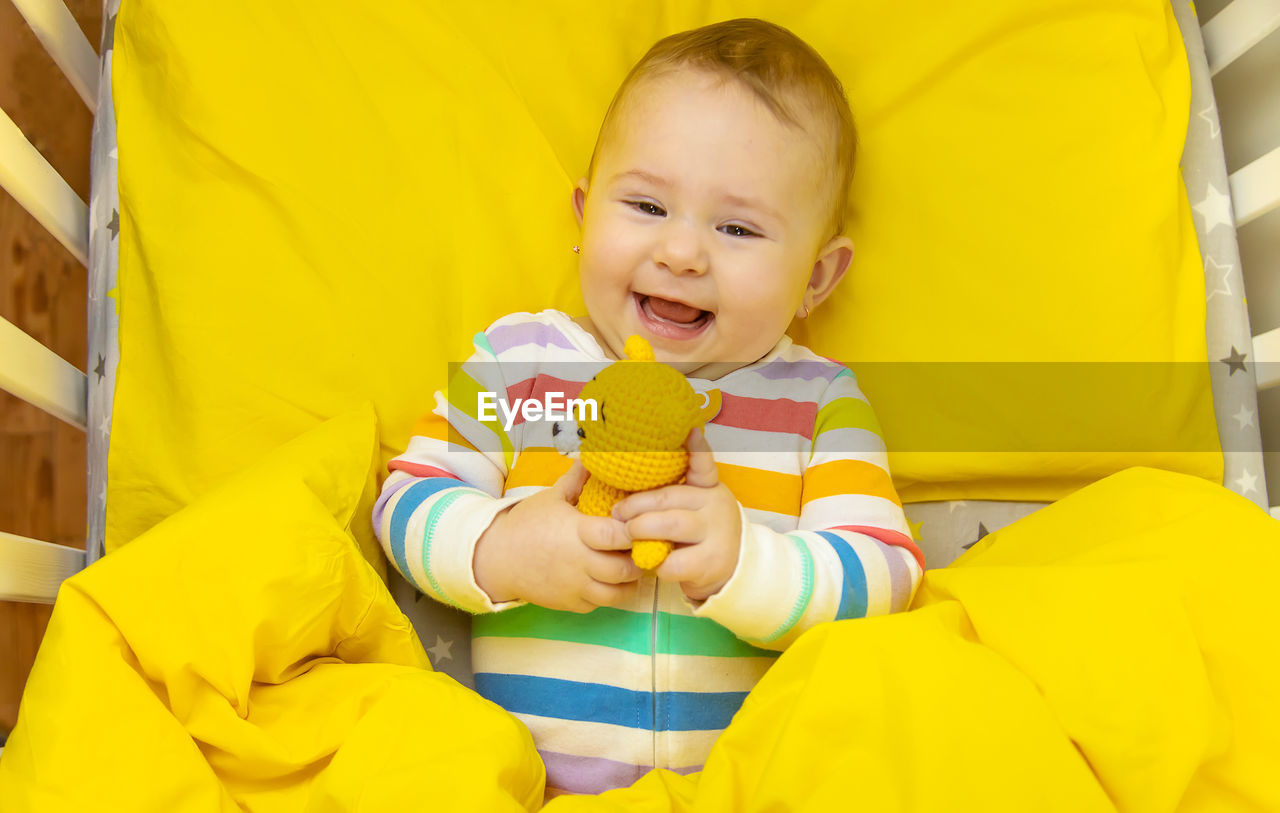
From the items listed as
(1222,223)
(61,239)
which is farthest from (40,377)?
(1222,223)

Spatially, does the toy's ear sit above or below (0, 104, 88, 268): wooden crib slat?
below

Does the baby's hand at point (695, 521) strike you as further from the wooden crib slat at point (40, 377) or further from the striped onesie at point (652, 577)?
the wooden crib slat at point (40, 377)

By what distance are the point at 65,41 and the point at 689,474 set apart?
2.70 ft

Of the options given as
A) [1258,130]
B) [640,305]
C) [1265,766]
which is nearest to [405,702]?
[640,305]

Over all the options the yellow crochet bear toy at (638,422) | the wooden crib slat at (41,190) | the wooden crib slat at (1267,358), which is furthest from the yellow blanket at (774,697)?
the wooden crib slat at (41,190)

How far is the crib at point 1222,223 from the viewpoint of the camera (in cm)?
96

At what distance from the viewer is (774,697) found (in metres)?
0.66

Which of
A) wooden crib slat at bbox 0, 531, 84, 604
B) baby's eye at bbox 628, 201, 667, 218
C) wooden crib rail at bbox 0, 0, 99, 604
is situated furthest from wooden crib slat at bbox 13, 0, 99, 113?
baby's eye at bbox 628, 201, 667, 218

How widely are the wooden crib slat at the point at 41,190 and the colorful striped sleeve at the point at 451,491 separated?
42 centimetres

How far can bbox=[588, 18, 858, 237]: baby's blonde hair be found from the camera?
86 cm

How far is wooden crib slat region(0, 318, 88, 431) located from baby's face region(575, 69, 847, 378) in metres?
0.50

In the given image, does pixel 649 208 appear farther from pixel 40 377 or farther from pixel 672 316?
pixel 40 377

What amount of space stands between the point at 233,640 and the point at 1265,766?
2.31 feet

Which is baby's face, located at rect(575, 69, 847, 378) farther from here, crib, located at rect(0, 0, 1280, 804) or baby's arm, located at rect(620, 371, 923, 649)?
crib, located at rect(0, 0, 1280, 804)
